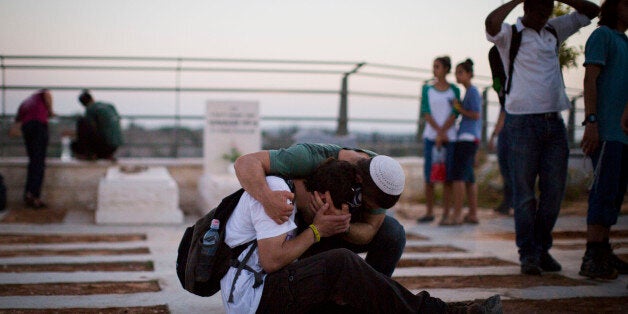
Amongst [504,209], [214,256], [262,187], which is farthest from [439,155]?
[214,256]

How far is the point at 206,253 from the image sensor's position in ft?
11.1

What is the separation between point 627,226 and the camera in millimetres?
7934

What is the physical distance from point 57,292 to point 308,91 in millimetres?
7181

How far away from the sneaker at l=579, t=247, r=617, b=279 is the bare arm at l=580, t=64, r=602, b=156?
2.32 feet

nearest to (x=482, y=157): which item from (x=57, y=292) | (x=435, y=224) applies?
(x=435, y=224)

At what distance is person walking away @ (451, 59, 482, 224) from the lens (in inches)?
330

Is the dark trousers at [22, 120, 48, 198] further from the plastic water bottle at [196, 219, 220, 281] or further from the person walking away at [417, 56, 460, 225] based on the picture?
the plastic water bottle at [196, 219, 220, 281]

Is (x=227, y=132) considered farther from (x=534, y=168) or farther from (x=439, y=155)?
(x=534, y=168)

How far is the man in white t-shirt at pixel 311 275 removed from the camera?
10.8 ft

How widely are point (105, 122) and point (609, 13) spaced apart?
685 cm

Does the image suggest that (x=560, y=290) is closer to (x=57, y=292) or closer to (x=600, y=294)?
(x=600, y=294)

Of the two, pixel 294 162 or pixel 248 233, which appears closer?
pixel 248 233

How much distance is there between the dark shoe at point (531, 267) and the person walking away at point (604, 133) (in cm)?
29

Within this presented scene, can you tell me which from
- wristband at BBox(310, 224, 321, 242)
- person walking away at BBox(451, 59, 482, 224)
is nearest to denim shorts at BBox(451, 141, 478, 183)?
person walking away at BBox(451, 59, 482, 224)
